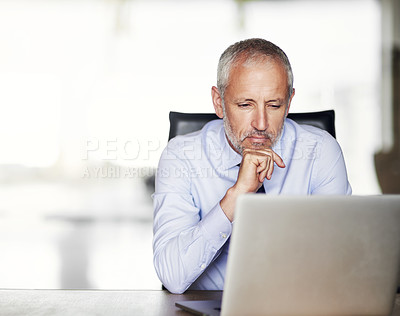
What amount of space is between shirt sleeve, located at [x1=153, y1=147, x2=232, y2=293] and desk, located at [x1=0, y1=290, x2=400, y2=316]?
0.23ft

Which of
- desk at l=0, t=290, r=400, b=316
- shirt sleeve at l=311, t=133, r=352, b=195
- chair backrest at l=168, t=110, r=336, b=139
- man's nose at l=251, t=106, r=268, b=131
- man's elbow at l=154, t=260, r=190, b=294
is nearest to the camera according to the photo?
desk at l=0, t=290, r=400, b=316

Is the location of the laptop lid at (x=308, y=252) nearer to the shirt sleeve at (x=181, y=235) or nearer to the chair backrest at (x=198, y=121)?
the shirt sleeve at (x=181, y=235)

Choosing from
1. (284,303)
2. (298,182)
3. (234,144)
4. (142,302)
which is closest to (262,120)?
(234,144)

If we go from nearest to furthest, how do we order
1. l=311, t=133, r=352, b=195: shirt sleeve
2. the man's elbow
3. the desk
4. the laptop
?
1. the laptop
2. the desk
3. the man's elbow
4. l=311, t=133, r=352, b=195: shirt sleeve

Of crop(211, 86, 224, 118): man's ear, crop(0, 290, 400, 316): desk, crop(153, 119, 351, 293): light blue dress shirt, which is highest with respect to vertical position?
crop(211, 86, 224, 118): man's ear

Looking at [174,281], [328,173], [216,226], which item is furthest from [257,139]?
[174,281]

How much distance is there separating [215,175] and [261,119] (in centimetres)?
26

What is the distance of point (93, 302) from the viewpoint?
130 centimetres

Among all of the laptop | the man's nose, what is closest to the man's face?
the man's nose

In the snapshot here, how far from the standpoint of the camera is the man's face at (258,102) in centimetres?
176

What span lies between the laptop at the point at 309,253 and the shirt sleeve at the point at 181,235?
1.70 feet

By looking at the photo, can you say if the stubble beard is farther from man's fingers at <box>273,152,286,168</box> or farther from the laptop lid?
the laptop lid

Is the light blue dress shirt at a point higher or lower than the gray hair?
lower

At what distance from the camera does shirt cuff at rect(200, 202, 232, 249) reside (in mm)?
1515
